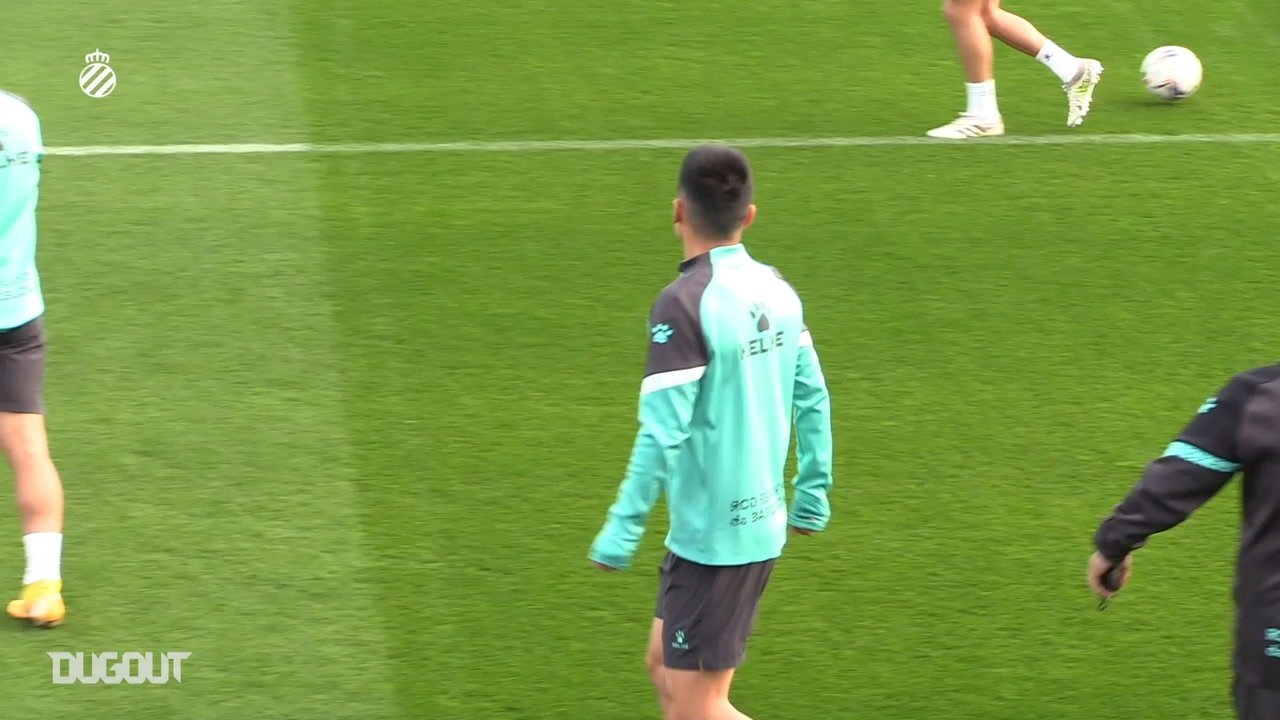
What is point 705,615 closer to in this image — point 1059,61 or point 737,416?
point 737,416

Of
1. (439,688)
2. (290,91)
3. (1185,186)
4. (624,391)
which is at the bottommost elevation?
(439,688)

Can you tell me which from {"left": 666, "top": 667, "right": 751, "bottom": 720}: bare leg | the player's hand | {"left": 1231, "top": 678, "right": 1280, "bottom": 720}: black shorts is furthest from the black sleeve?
{"left": 1231, "top": 678, "right": 1280, "bottom": 720}: black shorts

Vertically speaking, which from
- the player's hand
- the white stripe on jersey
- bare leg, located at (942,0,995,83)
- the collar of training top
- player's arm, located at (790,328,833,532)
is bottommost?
the player's hand

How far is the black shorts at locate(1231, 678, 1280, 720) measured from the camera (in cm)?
376

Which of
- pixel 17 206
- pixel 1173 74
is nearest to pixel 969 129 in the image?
pixel 1173 74

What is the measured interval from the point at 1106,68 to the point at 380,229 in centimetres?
446

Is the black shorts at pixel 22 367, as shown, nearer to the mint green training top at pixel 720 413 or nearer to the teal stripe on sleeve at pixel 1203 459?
the mint green training top at pixel 720 413

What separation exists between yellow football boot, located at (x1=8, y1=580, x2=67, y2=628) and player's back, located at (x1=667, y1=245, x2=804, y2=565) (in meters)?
2.19

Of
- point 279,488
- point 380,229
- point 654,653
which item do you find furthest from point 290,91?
point 654,653

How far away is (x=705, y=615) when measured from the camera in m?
4.34

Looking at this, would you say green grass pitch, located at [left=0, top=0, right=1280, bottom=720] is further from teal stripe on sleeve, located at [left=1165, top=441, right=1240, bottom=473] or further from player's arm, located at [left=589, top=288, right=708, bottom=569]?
teal stripe on sleeve, located at [left=1165, top=441, right=1240, bottom=473]

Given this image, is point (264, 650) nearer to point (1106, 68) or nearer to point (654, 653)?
point (654, 653)

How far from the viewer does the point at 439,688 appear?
211 inches

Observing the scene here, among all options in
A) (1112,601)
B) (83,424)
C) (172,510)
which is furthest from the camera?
(83,424)
